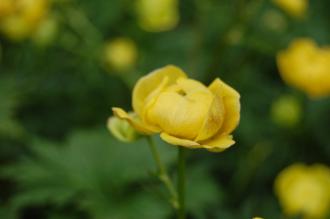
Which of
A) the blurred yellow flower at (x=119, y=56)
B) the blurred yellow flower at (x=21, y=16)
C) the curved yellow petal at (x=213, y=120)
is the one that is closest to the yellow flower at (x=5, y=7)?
the blurred yellow flower at (x=21, y=16)

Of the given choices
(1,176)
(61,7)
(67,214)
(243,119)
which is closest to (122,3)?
(61,7)

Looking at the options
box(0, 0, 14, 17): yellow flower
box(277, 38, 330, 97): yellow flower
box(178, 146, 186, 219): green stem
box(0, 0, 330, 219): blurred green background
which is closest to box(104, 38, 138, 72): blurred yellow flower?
box(0, 0, 330, 219): blurred green background

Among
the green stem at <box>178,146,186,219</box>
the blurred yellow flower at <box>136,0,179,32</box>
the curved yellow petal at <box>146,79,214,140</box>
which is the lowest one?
the green stem at <box>178,146,186,219</box>

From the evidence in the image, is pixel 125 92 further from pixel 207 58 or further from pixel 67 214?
pixel 67 214

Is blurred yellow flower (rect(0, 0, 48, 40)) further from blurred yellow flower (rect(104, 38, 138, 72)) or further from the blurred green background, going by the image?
blurred yellow flower (rect(104, 38, 138, 72))

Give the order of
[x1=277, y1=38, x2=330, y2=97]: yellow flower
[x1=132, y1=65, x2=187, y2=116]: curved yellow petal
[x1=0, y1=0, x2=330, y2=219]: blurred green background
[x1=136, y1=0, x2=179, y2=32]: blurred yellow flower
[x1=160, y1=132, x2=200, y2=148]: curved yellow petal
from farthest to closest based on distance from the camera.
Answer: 1. [x1=136, y1=0, x2=179, y2=32]: blurred yellow flower
2. [x1=277, y1=38, x2=330, y2=97]: yellow flower
3. [x1=0, y1=0, x2=330, y2=219]: blurred green background
4. [x1=132, y1=65, x2=187, y2=116]: curved yellow petal
5. [x1=160, y1=132, x2=200, y2=148]: curved yellow petal

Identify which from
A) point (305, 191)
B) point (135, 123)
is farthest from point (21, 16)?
point (135, 123)

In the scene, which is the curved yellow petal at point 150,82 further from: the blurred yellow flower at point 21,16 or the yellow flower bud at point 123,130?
the blurred yellow flower at point 21,16
